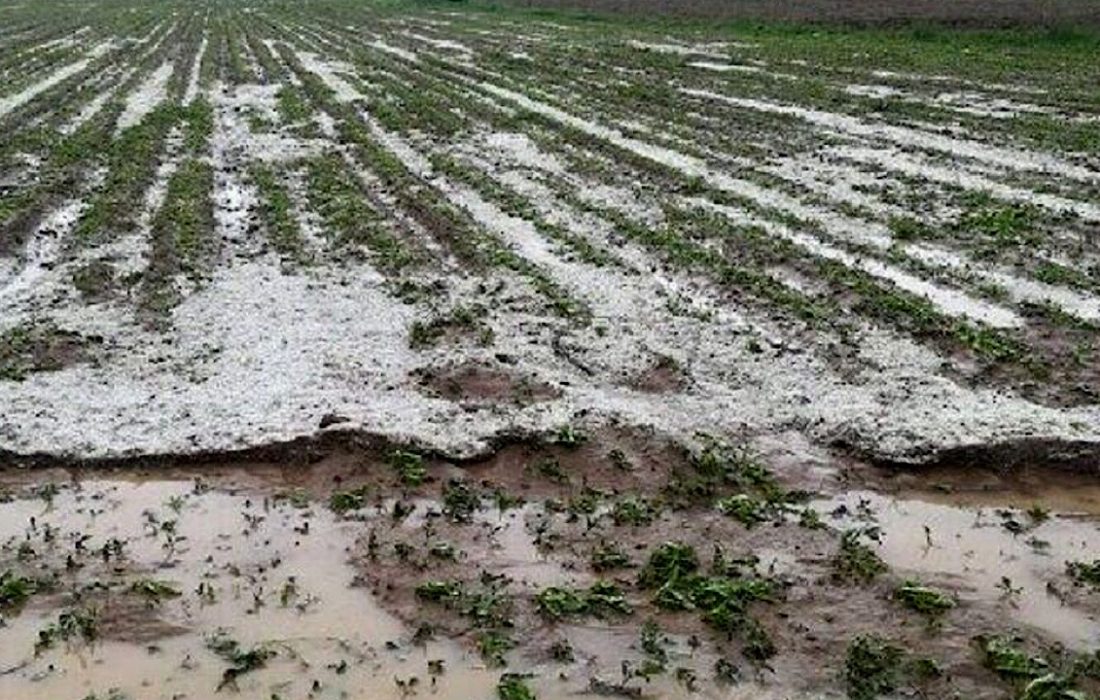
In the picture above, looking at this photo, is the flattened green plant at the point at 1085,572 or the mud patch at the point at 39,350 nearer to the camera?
the flattened green plant at the point at 1085,572

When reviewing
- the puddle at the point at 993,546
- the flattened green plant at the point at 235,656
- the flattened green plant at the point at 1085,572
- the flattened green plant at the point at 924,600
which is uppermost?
the flattened green plant at the point at 235,656

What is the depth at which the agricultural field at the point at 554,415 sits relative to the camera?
20.4 ft

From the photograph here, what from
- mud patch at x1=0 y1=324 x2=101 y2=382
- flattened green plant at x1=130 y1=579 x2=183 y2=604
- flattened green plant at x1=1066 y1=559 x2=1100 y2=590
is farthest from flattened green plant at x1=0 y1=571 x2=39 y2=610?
flattened green plant at x1=1066 y1=559 x2=1100 y2=590

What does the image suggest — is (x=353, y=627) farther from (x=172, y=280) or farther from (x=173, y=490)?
(x=172, y=280)

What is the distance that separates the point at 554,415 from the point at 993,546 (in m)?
3.05

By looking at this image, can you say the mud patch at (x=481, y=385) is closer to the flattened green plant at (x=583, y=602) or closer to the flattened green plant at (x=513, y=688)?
the flattened green plant at (x=583, y=602)

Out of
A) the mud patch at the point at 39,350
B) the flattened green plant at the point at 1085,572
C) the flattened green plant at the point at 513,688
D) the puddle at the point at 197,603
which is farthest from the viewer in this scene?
the mud patch at the point at 39,350

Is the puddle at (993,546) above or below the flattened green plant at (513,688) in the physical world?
below

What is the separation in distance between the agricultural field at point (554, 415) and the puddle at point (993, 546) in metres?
0.03

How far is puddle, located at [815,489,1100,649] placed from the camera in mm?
6484

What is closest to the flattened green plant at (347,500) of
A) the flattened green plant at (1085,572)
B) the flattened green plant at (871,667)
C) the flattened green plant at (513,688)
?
the flattened green plant at (513,688)

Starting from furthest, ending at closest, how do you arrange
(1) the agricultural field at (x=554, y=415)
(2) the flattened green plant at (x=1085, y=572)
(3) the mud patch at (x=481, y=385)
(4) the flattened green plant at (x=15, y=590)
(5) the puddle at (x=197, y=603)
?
(3) the mud patch at (x=481, y=385), (2) the flattened green plant at (x=1085, y=572), (4) the flattened green plant at (x=15, y=590), (1) the agricultural field at (x=554, y=415), (5) the puddle at (x=197, y=603)

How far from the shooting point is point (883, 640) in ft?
20.3

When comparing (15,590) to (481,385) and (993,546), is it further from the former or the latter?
(993,546)
